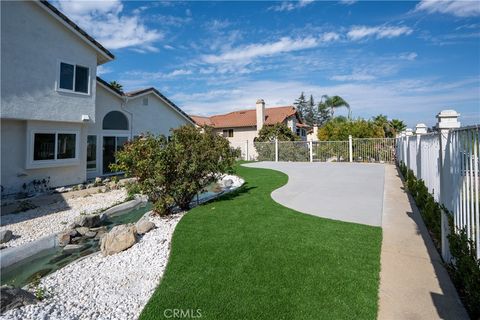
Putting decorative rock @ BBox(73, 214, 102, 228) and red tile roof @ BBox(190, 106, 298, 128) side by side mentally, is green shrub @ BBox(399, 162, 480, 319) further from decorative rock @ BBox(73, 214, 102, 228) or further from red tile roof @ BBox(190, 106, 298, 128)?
red tile roof @ BBox(190, 106, 298, 128)

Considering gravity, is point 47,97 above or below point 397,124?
below

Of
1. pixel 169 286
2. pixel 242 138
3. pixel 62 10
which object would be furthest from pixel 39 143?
pixel 242 138

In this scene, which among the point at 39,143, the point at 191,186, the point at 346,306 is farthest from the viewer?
the point at 39,143

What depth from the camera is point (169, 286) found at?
4.03 m

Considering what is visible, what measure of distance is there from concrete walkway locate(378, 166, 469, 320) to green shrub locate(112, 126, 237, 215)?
17.2 ft

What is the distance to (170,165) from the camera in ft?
26.0

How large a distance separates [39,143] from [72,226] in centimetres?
620

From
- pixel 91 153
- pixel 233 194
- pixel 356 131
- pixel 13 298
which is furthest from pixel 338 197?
pixel 356 131

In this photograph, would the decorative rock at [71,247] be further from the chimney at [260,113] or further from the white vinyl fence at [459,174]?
Answer: the chimney at [260,113]

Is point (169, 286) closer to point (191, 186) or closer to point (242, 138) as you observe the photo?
point (191, 186)

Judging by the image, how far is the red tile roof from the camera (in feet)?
107

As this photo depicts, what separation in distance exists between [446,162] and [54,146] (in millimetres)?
13944

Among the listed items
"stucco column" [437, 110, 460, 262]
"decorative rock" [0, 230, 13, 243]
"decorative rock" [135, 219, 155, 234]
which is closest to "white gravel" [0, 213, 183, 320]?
"decorative rock" [135, 219, 155, 234]

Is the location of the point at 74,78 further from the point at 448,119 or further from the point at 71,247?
the point at 448,119
